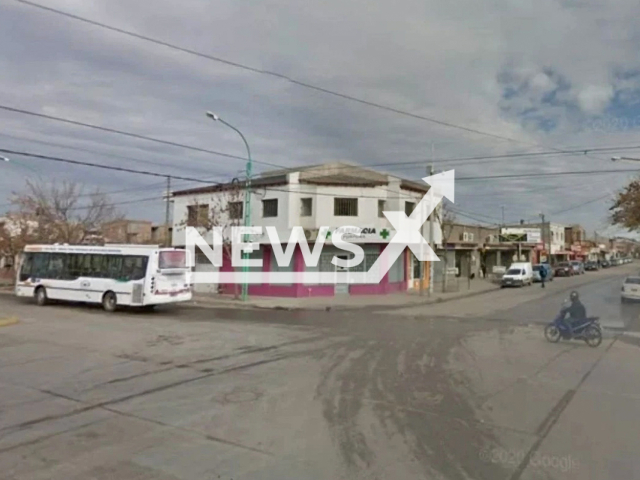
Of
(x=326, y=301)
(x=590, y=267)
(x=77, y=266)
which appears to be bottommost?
(x=326, y=301)

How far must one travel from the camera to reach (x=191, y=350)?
10.5m

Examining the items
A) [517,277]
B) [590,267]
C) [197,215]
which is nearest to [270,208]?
[197,215]

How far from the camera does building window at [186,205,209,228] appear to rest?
27.4 m

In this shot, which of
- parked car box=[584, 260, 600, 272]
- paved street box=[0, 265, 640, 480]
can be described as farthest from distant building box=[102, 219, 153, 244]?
parked car box=[584, 260, 600, 272]

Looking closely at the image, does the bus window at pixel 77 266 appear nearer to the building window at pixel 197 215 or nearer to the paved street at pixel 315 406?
the paved street at pixel 315 406

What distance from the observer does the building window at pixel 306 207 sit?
1055 inches

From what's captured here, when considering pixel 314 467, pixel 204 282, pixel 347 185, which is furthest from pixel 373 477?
pixel 204 282

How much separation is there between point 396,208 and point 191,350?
63.2ft

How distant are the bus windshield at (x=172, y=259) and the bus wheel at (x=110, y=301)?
250 centimetres

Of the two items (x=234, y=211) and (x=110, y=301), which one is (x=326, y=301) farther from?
(x=110, y=301)

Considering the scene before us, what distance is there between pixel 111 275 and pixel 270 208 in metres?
10.8

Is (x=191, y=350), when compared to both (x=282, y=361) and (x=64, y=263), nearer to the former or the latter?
(x=282, y=361)

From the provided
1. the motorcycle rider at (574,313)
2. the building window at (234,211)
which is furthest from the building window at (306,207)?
the motorcycle rider at (574,313)

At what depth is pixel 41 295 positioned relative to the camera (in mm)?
21438
